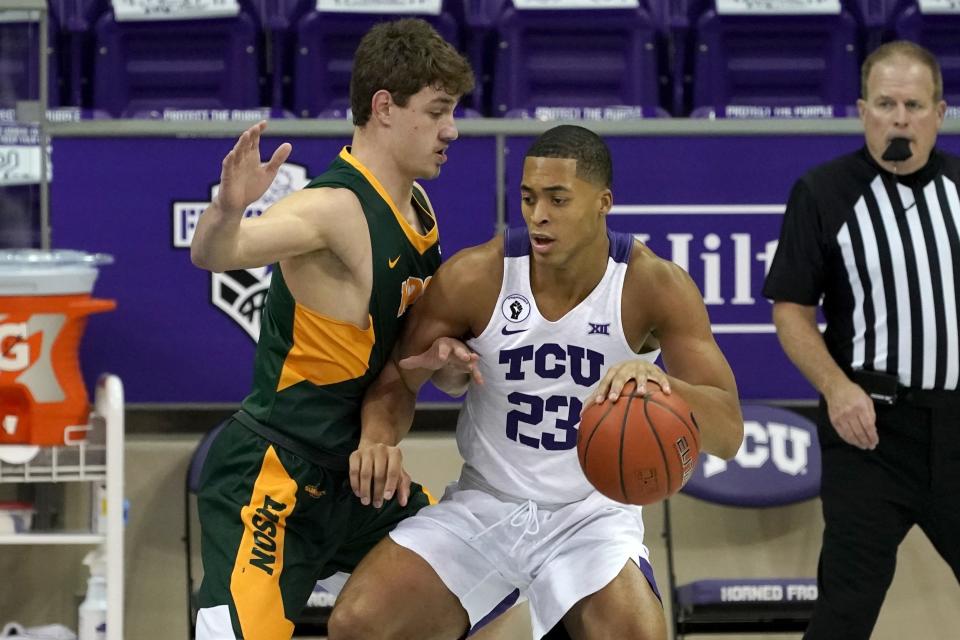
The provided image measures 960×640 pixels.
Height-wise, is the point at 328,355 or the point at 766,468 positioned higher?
the point at 328,355

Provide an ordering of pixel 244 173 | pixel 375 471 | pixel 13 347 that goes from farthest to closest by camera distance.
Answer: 1. pixel 13 347
2. pixel 375 471
3. pixel 244 173

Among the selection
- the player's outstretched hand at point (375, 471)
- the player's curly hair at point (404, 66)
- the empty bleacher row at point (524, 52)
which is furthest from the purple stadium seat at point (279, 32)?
the player's outstretched hand at point (375, 471)

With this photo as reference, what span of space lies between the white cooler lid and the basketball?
2037 millimetres

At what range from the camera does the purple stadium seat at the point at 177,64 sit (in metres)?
5.87

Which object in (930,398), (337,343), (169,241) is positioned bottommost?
(930,398)

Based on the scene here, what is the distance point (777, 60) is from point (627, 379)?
3446mm

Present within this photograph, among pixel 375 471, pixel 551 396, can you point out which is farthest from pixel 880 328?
pixel 375 471

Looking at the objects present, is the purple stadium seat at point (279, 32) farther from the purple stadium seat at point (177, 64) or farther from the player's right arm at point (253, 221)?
the player's right arm at point (253, 221)

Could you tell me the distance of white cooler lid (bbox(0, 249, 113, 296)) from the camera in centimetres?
429

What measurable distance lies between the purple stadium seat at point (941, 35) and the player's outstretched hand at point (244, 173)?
13.1 feet

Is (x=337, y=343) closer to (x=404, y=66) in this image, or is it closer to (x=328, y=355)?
(x=328, y=355)

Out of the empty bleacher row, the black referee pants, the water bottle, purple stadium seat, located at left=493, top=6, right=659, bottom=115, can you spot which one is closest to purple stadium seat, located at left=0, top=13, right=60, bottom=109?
the empty bleacher row

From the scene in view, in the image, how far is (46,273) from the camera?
14.1 feet

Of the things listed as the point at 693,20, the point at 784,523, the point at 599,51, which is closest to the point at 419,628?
the point at 784,523
